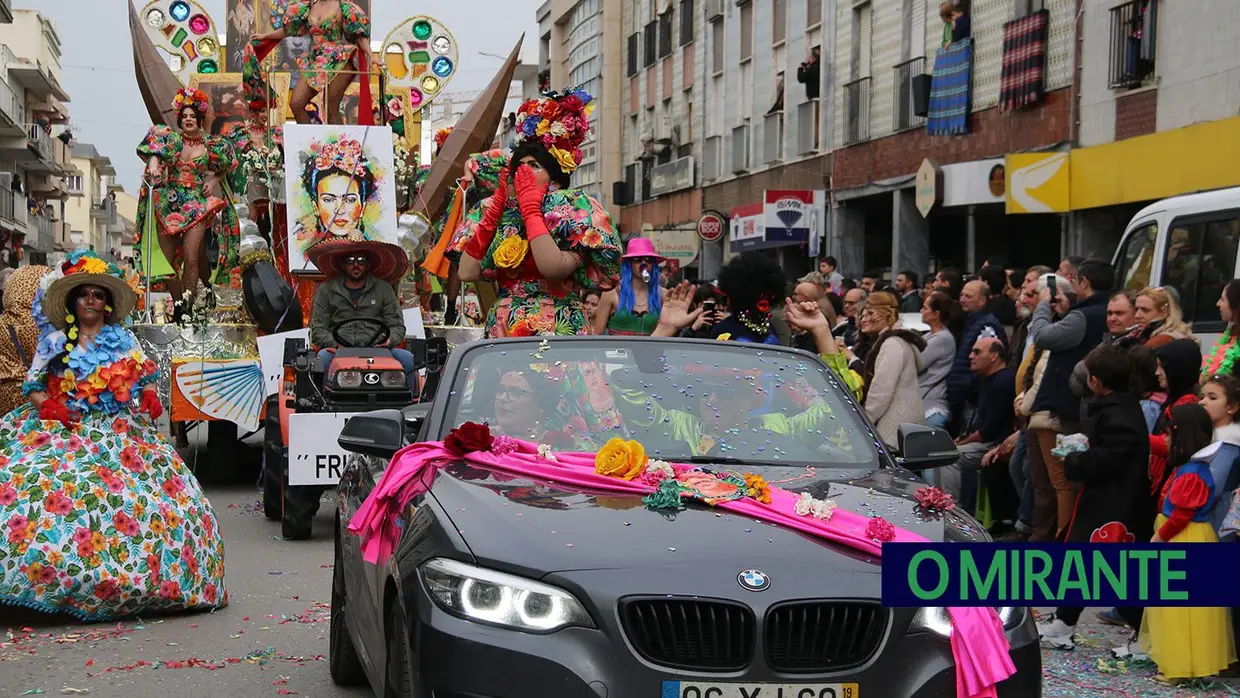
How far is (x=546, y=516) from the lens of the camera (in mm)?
4918

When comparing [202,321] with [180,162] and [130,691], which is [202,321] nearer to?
[180,162]

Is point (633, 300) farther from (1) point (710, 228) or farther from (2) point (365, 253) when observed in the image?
(1) point (710, 228)

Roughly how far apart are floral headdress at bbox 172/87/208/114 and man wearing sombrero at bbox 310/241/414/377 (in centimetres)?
547

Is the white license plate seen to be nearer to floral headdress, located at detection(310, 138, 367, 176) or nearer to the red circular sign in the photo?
floral headdress, located at detection(310, 138, 367, 176)

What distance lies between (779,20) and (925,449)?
30350 millimetres

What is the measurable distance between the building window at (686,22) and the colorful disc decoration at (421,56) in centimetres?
2278

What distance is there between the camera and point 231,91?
18.8 m

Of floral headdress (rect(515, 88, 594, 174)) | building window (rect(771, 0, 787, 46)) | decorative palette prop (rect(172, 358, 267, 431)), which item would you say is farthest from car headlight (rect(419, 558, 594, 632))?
building window (rect(771, 0, 787, 46))

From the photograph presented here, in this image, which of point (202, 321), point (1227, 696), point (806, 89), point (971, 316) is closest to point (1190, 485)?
point (1227, 696)

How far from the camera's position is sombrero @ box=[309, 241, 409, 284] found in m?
12.0

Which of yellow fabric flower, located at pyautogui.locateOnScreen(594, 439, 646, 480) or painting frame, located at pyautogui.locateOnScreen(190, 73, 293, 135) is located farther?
painting frame, located at pyautogui.locateOnScreen(190, 73, 293, 135)

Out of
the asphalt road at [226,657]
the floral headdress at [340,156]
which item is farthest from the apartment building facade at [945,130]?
the asphalt road at [226,657]

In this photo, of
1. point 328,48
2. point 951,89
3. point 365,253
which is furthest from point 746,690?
point 951,89

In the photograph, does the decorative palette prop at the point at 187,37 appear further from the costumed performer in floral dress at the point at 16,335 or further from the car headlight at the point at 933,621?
the car headlight at the point at 933,621
